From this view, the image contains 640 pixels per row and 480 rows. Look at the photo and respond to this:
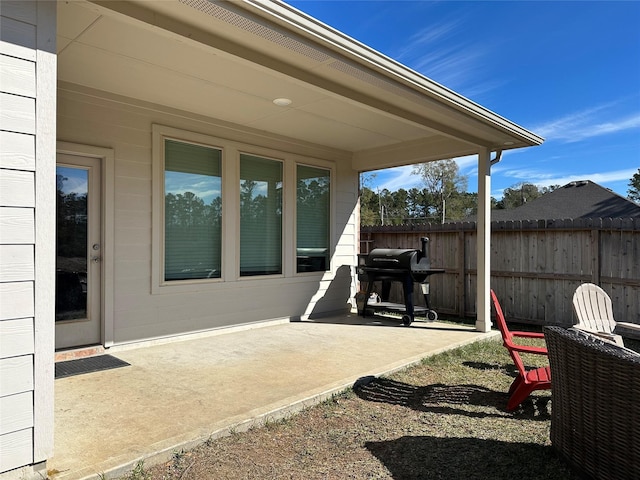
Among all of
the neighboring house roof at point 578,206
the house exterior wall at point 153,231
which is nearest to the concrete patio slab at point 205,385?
the house exterior wall at point 153,231

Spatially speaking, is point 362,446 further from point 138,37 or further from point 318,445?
point 138,37

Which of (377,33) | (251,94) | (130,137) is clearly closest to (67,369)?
(130,137)

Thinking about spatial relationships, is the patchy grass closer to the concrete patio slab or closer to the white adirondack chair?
the concrete patio slab

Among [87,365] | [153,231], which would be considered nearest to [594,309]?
[153,231]

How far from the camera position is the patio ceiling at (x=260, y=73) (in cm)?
262

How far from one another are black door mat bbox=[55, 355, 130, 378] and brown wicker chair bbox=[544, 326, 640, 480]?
351 cm

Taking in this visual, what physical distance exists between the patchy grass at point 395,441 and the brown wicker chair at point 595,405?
189 mm

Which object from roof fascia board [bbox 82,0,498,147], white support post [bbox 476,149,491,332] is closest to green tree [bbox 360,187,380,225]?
white support post [bbox 476,149,491,332]

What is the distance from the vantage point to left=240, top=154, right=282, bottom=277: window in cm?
560

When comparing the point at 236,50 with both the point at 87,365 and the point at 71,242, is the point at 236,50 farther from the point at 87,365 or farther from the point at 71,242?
the point at 87,365

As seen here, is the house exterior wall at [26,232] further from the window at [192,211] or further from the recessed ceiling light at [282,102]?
the window at [192,211]

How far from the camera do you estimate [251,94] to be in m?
4.27

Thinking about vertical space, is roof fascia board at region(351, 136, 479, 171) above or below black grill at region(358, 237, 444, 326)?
above

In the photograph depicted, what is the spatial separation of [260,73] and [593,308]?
392cm
